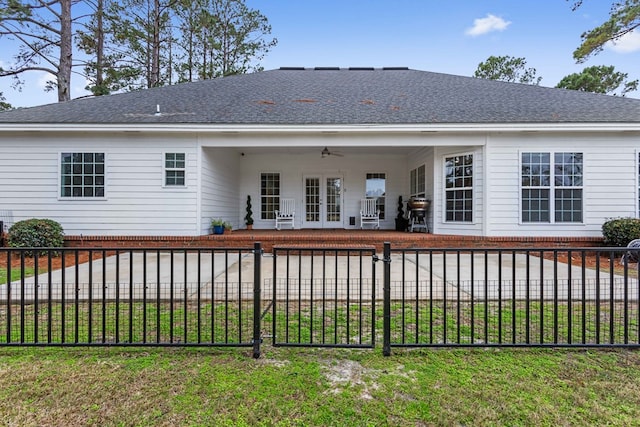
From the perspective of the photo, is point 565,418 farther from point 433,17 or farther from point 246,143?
point 433,17

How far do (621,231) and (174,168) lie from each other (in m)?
10.4

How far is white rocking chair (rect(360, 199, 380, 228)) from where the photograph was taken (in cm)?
1109

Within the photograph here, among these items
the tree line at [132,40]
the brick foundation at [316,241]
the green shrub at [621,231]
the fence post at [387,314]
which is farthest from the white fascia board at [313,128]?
the tree line at [132,40]

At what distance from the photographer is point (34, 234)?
295 inches

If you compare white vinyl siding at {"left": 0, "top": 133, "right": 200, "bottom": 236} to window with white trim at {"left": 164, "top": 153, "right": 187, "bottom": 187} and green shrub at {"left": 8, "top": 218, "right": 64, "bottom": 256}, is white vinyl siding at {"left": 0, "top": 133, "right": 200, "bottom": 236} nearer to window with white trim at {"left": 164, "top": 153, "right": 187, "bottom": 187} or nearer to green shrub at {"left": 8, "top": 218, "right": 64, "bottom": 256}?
window with white trim at {"left": 164, "top": 153, "right": 187, "bottom": 187}

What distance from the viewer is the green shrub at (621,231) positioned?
7.30 m

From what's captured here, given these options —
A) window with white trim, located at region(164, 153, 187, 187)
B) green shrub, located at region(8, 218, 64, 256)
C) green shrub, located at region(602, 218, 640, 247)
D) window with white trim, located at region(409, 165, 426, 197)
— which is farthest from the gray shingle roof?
green shrub, located at region(8, 218, 64, 256)

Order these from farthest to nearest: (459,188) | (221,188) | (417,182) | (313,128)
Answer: (417,182) → (221,188) → (459,188) → (313,128)

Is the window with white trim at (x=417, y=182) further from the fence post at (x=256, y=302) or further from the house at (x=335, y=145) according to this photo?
the fence post at (x=256, y=302)

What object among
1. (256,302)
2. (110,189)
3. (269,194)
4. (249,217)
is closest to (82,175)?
(110,189)

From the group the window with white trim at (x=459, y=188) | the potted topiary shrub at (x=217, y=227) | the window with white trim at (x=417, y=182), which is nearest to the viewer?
the window with white trim at (x=459, y=188)

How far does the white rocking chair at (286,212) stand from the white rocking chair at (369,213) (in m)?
2.33

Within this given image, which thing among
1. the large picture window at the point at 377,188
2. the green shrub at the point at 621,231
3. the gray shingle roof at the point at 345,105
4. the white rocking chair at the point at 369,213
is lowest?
the green shrub at the point at 621,231

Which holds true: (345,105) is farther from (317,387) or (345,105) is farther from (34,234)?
(317,387)
